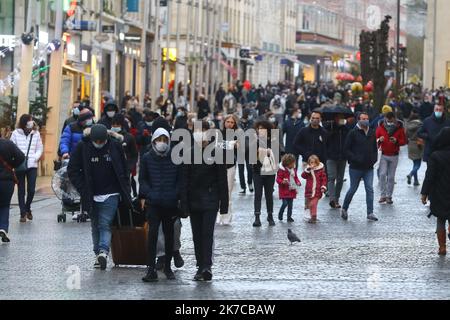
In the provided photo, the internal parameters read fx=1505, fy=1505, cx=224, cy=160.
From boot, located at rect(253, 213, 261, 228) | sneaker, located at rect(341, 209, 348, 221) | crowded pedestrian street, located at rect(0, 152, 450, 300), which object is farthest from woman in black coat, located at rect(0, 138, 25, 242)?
sneaker, located at rect(341, 209, 348, 221)

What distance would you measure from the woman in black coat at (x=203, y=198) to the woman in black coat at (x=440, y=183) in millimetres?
3389

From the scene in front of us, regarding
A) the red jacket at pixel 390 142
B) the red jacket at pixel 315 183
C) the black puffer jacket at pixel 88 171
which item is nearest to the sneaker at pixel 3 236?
the black puffer jacket at pixel 88 171

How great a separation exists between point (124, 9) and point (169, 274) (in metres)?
49.0

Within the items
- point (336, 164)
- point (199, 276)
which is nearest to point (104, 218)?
point (199, 276)

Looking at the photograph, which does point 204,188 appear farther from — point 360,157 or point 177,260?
point 360,157

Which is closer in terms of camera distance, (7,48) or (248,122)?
(248,122)

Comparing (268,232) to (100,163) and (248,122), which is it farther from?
(248,122)

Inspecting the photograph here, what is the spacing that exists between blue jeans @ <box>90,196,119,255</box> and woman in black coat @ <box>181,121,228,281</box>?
4.68ft

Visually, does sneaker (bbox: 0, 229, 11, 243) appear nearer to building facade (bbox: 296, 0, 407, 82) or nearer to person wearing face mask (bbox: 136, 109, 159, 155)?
person wearing face mask (bbox: 136, 109, 159, 155)

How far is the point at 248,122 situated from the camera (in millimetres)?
35094

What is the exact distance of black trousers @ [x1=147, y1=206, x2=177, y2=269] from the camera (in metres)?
15.7

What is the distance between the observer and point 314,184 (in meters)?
24.0

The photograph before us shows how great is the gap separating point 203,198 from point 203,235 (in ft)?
1.27
